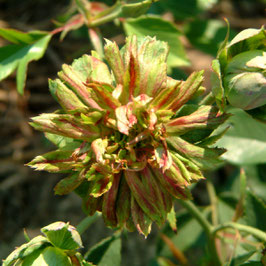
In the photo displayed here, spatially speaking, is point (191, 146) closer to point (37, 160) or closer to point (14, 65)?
point (37, 160)

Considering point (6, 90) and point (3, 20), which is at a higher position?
point (3, 20)

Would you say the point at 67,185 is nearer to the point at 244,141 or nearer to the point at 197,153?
the point at 197,153

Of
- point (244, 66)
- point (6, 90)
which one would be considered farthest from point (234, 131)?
point (6, 90)

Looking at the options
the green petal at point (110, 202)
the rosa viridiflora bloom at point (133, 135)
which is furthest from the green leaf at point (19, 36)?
the green petal at point (110, 202)

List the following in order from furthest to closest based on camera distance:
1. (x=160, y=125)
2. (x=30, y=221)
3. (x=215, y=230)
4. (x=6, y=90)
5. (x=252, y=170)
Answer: (x=6, y=90) < (x=30, y=221) < (x=252, y=170) < (x=215, y=230) < (x=160, y=125)

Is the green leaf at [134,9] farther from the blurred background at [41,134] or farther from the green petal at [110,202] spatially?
the green petal at [110,202]

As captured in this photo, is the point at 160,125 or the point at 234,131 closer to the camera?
the point at 160,125

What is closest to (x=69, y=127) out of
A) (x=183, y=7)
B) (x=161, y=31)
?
(x=161, y=31)
